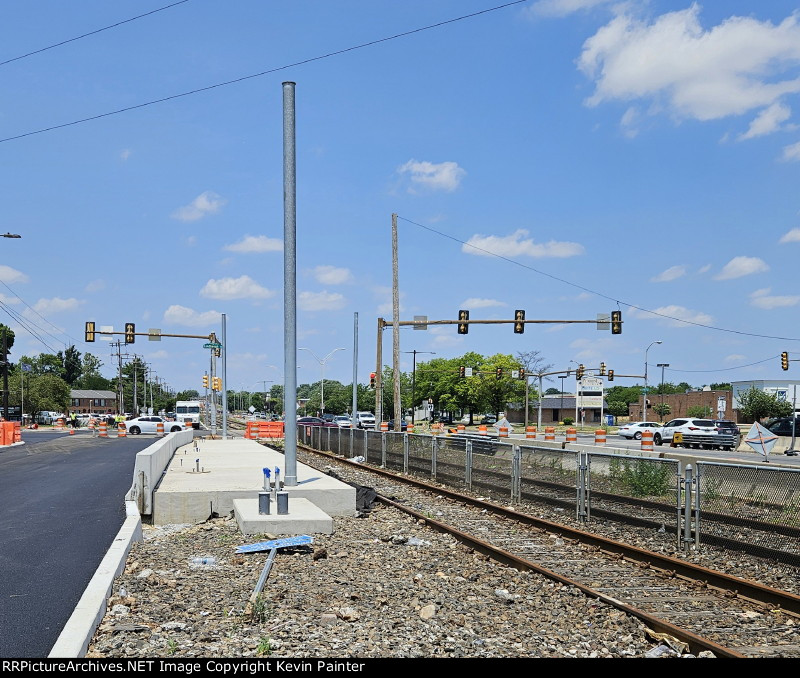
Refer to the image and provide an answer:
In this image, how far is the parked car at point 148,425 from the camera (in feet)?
205

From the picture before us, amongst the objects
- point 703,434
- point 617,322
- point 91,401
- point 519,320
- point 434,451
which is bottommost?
point 91,401

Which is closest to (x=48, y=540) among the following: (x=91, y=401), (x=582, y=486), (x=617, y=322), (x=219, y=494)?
(x=219, y=494)

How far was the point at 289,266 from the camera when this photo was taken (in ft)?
53.1

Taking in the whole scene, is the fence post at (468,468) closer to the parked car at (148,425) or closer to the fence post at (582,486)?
the fence post at (582,486)

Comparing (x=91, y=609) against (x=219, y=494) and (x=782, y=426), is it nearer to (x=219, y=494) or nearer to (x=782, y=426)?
(x=219, y=494)

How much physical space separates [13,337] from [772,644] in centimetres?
15709

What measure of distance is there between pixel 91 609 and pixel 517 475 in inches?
457

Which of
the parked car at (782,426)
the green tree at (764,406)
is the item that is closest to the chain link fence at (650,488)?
the parked car at (782,426)

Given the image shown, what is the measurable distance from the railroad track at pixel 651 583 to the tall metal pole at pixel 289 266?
283 cm

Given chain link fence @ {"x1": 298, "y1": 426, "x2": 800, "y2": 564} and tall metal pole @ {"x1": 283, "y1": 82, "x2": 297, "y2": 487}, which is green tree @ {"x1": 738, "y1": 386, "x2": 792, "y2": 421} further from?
tall metal pole @ {"x1": 283, "y1": 82, "x2": 297, "y2": 487}

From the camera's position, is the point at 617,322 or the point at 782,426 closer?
the point at 617,322

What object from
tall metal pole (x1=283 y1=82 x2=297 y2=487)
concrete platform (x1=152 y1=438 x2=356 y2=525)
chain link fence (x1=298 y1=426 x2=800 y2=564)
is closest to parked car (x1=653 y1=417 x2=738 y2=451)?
chain link fence (x1=298 y1=426 x2=800 y2=564)
